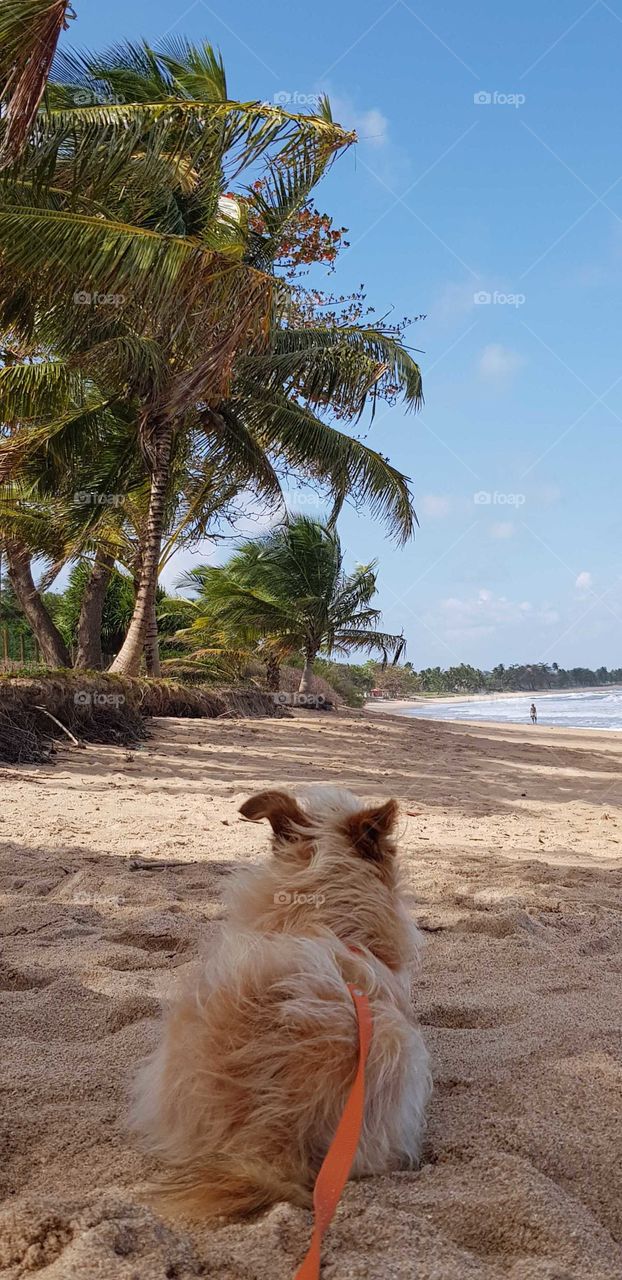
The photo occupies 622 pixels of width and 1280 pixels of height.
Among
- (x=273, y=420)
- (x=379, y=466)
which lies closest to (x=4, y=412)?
(x=273, y=420)

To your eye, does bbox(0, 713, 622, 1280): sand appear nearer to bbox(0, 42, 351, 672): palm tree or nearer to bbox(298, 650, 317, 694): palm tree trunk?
bbox(0, 42, 351, 672): palm tree

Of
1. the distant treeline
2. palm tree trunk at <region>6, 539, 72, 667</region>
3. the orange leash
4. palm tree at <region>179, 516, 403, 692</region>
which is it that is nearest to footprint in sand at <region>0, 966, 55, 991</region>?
the orange leash

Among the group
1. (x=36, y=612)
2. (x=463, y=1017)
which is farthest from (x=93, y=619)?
(x=463, y=1017)

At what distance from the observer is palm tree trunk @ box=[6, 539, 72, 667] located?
1952cm

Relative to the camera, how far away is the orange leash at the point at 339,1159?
1234 millimetres

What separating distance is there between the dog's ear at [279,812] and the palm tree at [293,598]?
2062 centimetres

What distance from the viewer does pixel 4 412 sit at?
46.2 ft

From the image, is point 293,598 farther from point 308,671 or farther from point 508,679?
point 508,679

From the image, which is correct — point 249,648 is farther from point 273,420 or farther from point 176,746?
point 176,746

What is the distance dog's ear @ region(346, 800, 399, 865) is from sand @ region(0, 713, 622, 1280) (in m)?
0.62

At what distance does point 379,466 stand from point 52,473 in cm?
664

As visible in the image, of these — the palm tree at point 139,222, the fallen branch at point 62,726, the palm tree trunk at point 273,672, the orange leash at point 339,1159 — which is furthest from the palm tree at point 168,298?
the orange leash at point 339,1159

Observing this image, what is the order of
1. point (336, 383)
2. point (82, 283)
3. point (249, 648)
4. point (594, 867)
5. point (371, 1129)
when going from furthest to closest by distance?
point (249, 648), point (336, 383), point (82, 283), point (594, 867), point (371, 1129)

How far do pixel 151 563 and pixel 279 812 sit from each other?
12835mm
